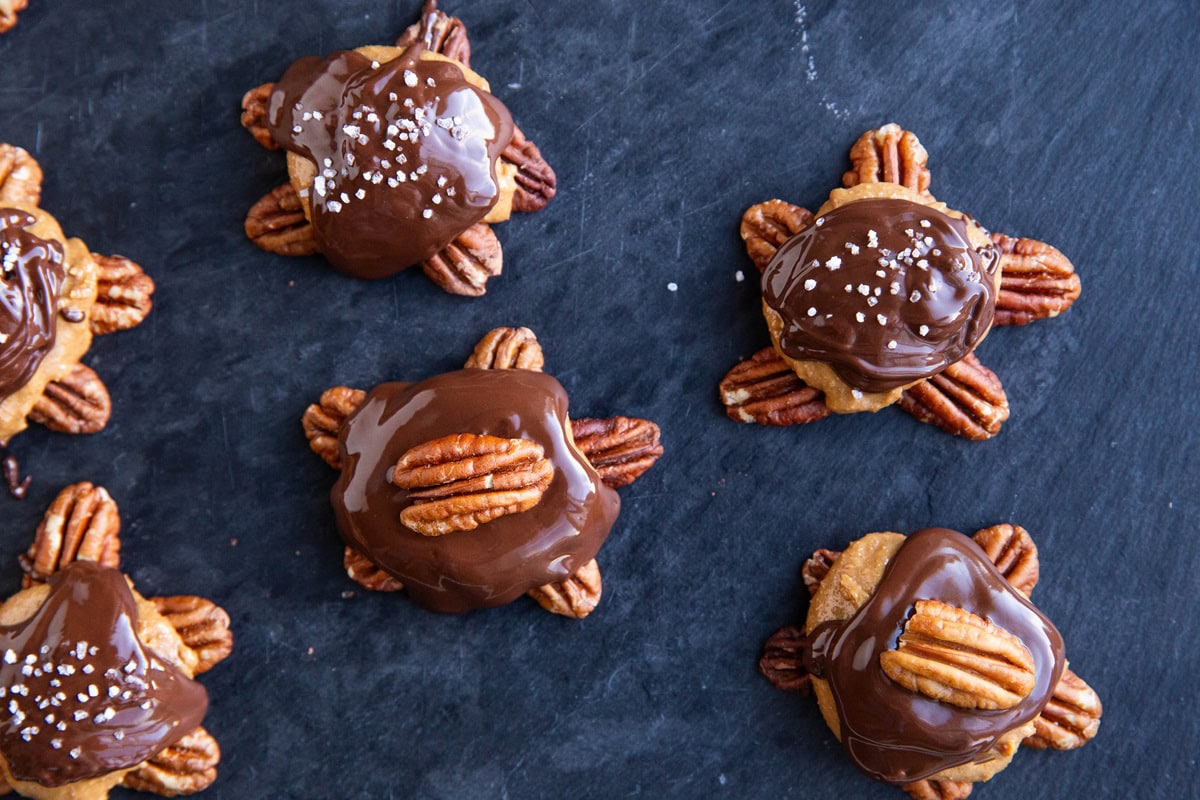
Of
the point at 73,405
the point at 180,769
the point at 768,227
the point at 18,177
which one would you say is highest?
→ the point at 18,177

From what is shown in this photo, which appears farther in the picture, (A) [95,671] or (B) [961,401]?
(B) [961,401]

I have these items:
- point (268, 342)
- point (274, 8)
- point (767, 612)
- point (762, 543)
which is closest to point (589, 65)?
point (274, 8)

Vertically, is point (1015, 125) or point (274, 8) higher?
point (274, 8)

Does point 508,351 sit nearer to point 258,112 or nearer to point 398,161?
point 398,161

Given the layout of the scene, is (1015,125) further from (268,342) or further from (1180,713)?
(268,342)

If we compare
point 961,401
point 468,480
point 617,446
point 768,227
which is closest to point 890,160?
point 768,227
